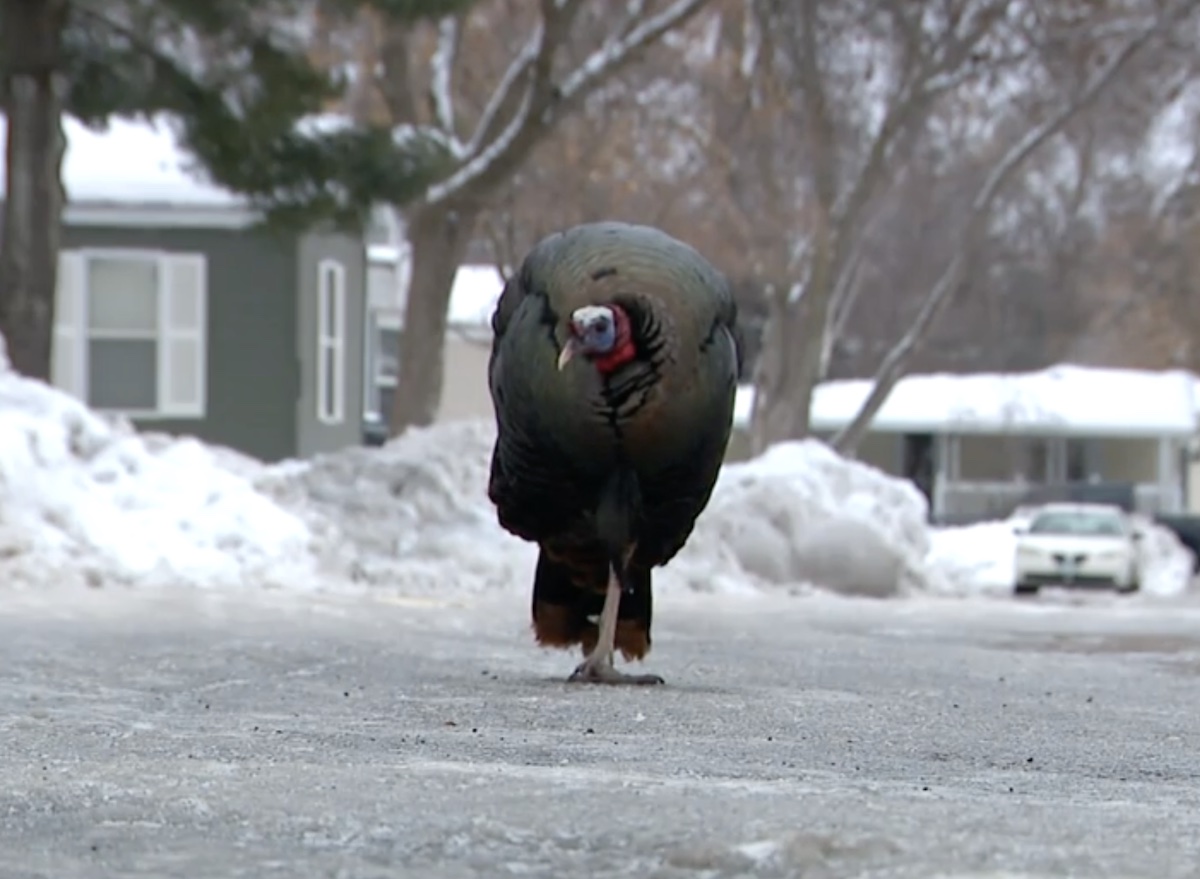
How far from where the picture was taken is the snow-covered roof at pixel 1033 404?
56.5 meters

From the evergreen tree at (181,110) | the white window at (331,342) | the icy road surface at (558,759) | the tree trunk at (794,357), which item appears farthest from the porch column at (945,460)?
the icy road surface at (558,759)

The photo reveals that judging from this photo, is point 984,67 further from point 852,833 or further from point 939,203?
point 852,833

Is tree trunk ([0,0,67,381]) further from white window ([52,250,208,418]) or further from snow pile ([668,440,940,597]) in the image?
white window ([52,250,208,418])

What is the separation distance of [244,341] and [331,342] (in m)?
1.89

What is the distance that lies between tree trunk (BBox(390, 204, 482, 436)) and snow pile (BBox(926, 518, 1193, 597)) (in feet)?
18.9

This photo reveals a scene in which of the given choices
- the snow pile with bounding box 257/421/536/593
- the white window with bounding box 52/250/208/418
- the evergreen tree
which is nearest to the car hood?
the white window with bounding box 52/250/208/418

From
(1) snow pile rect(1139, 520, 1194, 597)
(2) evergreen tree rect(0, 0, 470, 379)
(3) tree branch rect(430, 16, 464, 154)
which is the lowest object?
(1) snow pile rect(1139, 520, 1194, 597)

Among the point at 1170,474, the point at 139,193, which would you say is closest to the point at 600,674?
the point at 139,193

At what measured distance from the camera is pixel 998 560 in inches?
1355

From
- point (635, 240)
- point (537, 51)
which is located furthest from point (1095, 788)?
point (537, 51)

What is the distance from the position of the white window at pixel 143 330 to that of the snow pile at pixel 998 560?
8469 mm

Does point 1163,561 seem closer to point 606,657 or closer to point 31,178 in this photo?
point 31,178

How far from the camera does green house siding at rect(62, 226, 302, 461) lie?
26656 mm

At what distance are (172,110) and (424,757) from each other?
1394 centimetres
